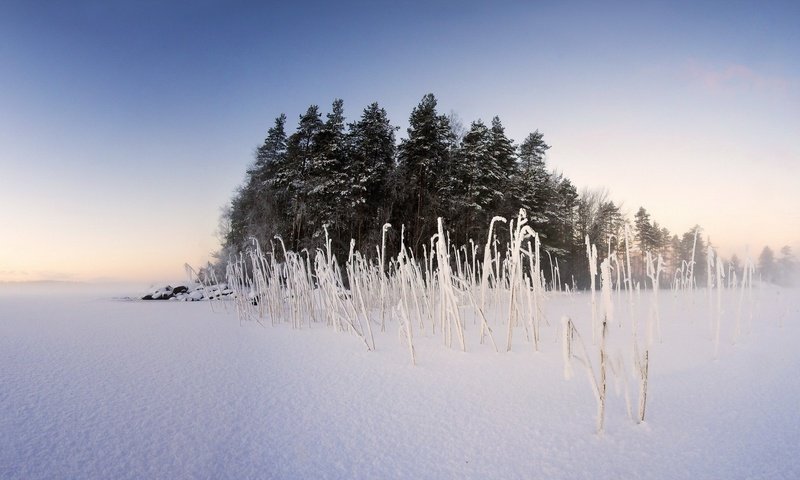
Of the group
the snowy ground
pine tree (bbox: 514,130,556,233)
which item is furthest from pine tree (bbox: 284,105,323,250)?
the snowy ground

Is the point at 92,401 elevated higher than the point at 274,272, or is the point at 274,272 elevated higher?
the point at 274,272

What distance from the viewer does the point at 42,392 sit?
150cm

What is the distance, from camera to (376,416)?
1.36 metres

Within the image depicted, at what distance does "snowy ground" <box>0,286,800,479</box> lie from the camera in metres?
1.04

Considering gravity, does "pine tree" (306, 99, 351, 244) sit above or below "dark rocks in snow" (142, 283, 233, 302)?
above

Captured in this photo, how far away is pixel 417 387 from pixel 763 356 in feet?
8.05

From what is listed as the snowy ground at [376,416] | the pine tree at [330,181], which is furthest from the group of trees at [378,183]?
the snowy ground at [376,416]

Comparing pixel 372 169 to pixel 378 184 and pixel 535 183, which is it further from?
pixel 535 183

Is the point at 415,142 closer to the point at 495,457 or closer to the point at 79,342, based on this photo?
the point at 79,342

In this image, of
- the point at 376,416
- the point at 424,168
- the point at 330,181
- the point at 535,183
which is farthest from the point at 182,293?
the point at 535,183

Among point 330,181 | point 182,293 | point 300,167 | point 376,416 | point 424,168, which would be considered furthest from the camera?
point 300,167

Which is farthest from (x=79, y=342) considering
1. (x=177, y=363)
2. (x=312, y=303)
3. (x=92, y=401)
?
(x=312, y=303)

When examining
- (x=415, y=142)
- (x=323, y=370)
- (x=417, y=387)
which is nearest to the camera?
(x=417, y=387)

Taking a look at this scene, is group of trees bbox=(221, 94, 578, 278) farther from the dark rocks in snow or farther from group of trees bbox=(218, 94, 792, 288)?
the dark rocks in snow
